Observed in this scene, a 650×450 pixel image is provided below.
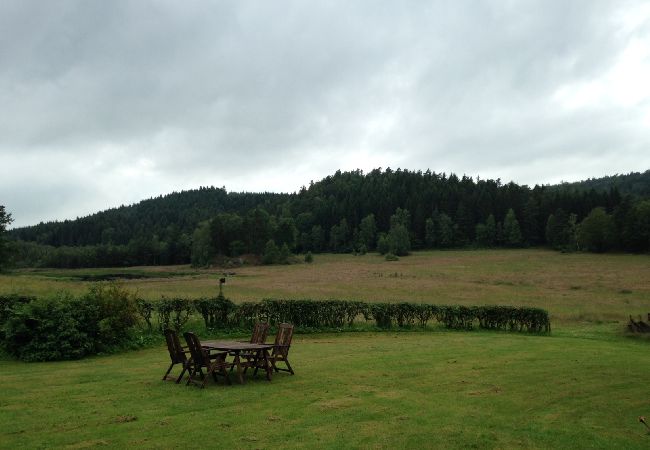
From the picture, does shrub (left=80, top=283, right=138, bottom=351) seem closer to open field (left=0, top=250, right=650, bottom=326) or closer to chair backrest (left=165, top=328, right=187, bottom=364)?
open field (left=0, top=250, right=650, bottom=326)

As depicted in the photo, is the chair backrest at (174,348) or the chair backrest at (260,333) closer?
the chair backrest at (174,348)

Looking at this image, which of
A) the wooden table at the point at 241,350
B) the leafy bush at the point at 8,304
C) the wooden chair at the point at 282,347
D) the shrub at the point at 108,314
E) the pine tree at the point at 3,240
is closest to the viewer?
the wooden table at the point at 241,350

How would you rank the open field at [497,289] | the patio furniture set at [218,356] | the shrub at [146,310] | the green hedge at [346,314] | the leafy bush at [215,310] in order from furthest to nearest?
the open field at [497,289] < the green hedge at [346,314] < the leafy bush at [215,310] < the shrub at [146,310] < the patio furniture set at [218,356]

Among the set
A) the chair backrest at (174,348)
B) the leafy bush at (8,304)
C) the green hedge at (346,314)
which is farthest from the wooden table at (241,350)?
the green hedge at (346,314)

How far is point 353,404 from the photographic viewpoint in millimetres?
10781

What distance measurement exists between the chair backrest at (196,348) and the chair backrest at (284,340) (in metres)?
2.19

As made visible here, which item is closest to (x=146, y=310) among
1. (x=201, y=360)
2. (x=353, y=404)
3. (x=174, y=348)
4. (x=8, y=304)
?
(x=8, y=304)

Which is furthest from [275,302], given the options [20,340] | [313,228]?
[313,228]

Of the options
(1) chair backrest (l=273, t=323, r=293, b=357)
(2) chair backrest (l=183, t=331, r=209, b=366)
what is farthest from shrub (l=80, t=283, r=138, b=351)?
(1) chair backrest (l=273, t=323, r=293, b=357)

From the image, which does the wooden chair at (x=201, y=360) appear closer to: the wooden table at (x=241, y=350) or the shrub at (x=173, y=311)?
the wooden table at (x=241, y=350)

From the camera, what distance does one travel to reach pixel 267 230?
130 metres

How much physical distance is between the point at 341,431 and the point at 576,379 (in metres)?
7.23

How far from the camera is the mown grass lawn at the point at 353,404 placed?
857 cm

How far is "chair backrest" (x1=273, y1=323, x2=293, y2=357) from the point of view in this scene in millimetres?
14680
